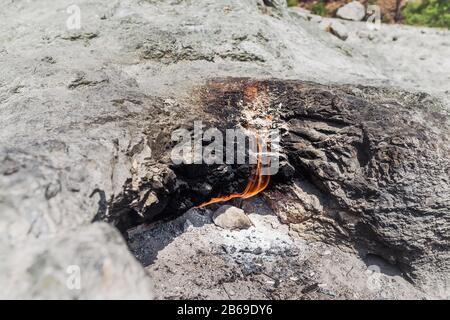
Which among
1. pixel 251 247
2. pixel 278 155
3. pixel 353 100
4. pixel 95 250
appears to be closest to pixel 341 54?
pixel 353 100

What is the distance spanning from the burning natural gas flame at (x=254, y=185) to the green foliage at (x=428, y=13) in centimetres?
852

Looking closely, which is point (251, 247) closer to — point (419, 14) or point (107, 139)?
point (107, 139)

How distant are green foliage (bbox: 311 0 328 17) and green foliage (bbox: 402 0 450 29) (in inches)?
88.5

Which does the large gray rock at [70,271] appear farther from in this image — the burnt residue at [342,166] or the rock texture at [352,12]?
the rock texture at [352,12]

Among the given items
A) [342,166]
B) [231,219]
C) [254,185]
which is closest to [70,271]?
[231,219]

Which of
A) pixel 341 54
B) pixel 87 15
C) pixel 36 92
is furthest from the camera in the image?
pixel 341 54

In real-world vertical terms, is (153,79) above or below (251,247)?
above

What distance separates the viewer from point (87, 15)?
6.94 meters

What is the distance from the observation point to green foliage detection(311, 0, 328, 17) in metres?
11.7

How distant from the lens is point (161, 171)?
4402 millimetres

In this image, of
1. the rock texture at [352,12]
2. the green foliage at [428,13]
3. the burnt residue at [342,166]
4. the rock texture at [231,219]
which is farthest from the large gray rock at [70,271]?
the green foliage at [428,13]

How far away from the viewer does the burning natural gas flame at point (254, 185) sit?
5.13 meters

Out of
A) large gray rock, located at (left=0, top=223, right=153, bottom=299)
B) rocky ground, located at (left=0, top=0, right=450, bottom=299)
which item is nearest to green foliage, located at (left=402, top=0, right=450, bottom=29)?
rocky ground, located at (left=0, top=0, right=450, bottom=299)
